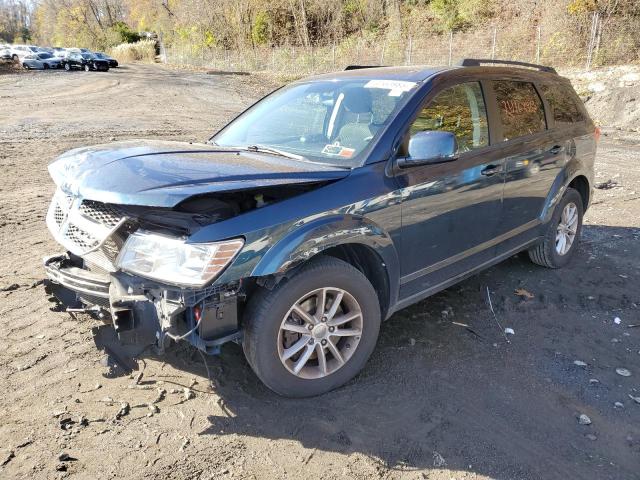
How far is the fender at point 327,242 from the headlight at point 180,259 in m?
0.20

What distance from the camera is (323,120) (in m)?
3.94

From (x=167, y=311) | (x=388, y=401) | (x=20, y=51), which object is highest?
(x=20, y=51)

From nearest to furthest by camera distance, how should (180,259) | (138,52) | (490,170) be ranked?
(180,259), (490,170), (138,52)

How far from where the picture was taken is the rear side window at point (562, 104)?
4887mm

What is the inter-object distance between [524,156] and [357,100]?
1.53 meters

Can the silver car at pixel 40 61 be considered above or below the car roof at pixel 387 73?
below

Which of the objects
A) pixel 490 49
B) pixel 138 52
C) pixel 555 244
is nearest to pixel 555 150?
pixel 555 244

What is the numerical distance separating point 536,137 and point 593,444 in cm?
259

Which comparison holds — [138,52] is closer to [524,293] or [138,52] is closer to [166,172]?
[524,293]

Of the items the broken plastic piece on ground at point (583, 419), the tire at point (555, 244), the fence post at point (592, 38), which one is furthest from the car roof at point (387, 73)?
the fence post at point (592, 38)

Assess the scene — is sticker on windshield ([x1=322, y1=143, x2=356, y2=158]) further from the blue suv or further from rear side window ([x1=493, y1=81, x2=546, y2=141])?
rear side window ([x1=493, y1=81, x2=546, y2=141])

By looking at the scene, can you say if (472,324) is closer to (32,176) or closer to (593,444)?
(593,444)

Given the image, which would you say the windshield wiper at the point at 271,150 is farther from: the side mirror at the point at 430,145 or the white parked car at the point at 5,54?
the white parked car at the point at 5,54

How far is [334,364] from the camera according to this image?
3.29 m
